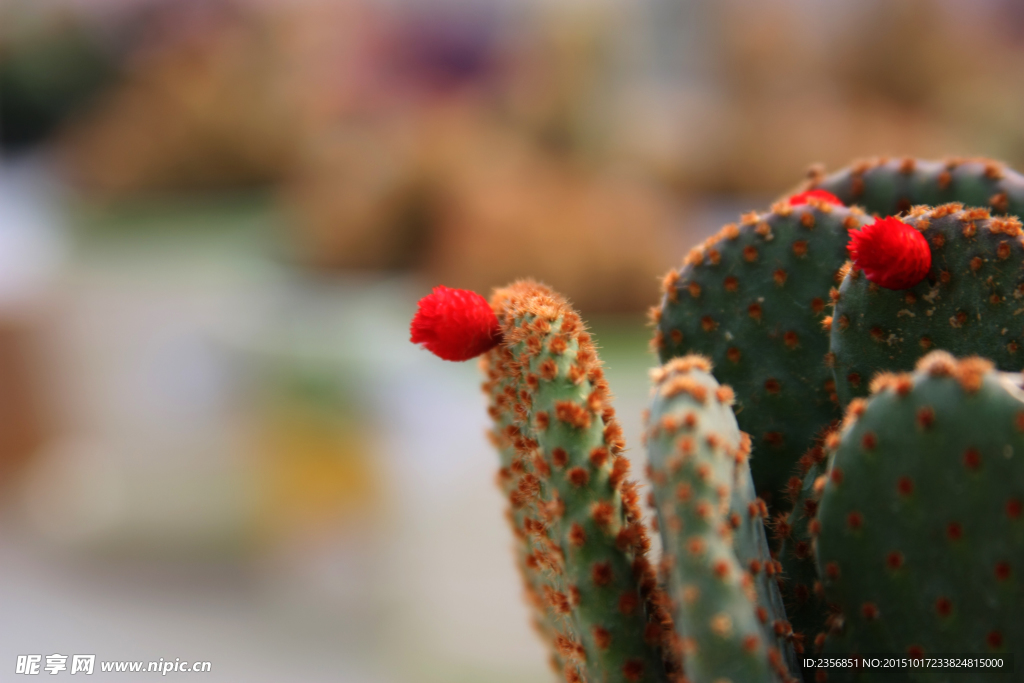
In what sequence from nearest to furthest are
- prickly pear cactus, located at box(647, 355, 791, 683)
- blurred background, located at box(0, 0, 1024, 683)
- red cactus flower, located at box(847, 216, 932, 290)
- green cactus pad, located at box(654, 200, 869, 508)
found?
prickly pear cactus, located at box(647, 355, 791, 683) < red cactus flower, located at box(847, 216, 932, 290) < green cactus pad, located at box(654, 200, 869, 508) < blurred background, located at box(0, 0, 1024, 683)

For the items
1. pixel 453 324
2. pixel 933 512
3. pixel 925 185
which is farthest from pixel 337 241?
pixel 933 512

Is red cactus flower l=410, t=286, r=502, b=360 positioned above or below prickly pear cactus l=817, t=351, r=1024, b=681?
above

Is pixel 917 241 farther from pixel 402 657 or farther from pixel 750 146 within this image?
pixel 750 146

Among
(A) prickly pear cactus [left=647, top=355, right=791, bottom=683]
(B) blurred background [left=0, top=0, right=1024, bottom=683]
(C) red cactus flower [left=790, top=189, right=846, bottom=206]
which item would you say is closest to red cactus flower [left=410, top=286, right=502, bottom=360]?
(A) prickly pear cactus [left=647, top=355, right=791, bottom=683]

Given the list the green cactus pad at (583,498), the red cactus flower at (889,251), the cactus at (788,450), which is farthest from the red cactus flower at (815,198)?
the green cactus pad at (583,498)

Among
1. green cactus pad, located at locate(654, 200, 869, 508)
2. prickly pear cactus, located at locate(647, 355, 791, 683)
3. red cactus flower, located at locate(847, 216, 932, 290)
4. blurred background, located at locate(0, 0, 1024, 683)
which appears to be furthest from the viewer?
blurred background, located at locate(0, 0, 1024, 683)

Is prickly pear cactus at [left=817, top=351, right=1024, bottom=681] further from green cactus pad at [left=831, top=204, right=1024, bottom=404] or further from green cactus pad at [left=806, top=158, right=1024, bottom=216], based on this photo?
green cactus pad at [left=806, top=158, right=1024, bottom=216]

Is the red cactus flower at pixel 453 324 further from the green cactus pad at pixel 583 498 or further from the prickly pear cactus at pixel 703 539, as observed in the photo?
the prickly pear cactus at pixel 703 539
